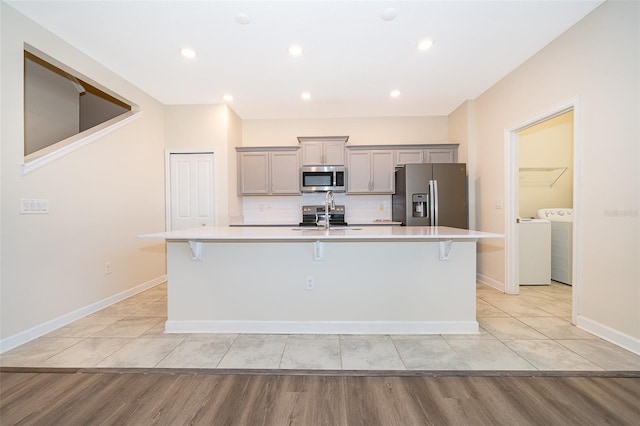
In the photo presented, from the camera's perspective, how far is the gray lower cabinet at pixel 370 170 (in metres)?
4.59

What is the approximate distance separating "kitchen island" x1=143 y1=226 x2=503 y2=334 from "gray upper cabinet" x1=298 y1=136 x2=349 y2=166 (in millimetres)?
2398

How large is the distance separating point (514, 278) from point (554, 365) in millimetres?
1765

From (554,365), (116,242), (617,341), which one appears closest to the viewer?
(554,365)

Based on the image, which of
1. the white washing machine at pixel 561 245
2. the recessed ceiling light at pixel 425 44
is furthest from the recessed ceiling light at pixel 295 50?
the white washing machine at pixel 561 245

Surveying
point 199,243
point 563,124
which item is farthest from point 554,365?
point 563,124

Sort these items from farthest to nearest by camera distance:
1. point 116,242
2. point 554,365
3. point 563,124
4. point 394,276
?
point 563,124 < point 116,242 < point 394,276 < point 554,365

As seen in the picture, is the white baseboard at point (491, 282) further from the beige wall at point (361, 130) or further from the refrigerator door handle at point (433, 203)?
the beige wall at point (361, 130)

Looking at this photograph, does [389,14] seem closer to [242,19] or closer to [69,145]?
[242,19]

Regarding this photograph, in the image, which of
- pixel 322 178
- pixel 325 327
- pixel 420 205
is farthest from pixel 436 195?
pixel 325 327

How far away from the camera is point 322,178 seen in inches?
→ 181

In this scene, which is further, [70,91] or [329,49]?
[70,91]

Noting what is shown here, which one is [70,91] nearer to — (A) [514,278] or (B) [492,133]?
(B) [492,133]

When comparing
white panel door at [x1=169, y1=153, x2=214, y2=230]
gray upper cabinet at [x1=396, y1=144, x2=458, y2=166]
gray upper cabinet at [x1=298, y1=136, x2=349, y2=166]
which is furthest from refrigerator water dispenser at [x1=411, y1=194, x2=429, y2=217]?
white panel door at [x1=169, y1=153, x2=214, y2=230]

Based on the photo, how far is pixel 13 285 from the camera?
2215 mm
